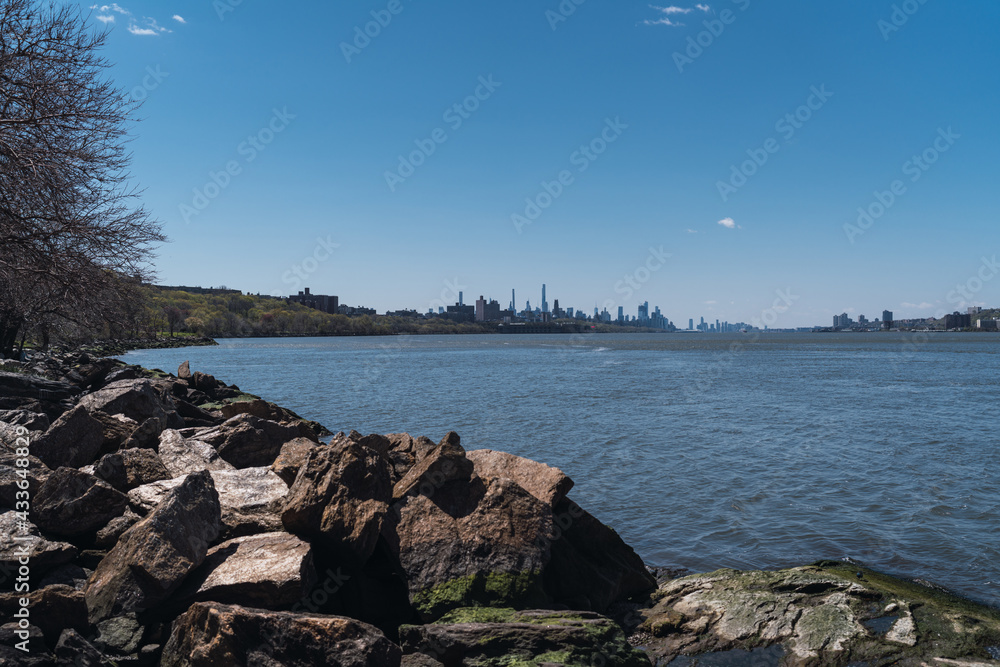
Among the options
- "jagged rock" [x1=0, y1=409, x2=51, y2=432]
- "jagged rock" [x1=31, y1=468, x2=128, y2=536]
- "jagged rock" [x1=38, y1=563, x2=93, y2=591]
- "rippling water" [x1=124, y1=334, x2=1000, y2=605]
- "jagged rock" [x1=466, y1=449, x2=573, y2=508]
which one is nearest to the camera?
"jagged rock" [x1=38, y1=563, x2=93, y2=591]

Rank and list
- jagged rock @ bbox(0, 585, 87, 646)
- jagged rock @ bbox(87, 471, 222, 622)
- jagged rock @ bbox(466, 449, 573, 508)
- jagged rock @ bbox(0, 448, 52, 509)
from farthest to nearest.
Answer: jagged rock @ bbox(466, 449, 573, 508), jagged rock @ bbox(0, 448, 52, 509), jagged rock @ bbox(87, 471, 222, 622), jagged rock @ bbox(0, 585, 87, 646)

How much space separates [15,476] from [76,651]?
119 inches

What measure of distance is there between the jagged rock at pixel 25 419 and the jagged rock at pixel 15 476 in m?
2.13

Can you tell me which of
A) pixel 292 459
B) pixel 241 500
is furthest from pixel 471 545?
pixel 292 459

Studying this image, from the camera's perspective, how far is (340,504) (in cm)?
729

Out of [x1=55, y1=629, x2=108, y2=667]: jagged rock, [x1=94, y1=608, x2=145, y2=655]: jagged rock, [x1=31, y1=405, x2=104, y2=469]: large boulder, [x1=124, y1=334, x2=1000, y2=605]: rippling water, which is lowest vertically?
[x1=124, y1=334, x2=1000, y2=605]: rippling water

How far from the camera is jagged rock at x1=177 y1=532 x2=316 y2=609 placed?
241 inches

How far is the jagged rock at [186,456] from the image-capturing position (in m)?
9.41

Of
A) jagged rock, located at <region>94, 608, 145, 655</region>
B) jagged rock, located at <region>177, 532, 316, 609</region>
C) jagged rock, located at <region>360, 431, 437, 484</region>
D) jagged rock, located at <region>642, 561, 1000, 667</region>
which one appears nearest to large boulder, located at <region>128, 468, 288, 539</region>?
jagged rock, located at <region>177, 532, 316, 609</region>

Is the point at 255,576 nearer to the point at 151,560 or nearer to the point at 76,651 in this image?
the point at 151,560

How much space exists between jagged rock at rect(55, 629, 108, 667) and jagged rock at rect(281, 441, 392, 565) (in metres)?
2.20

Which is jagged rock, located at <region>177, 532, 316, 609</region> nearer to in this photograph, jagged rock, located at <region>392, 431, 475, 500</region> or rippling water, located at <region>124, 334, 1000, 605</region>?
jagged rock, located at <region>392, 431, 475, 500</region>

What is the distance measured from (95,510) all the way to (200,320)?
18231cm

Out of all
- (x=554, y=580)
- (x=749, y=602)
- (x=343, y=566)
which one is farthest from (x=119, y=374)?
(x=749, y=602)
